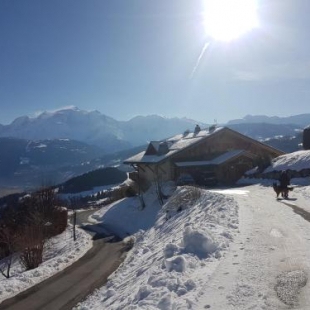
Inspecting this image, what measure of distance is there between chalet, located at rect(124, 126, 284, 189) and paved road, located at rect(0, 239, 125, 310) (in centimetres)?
2308

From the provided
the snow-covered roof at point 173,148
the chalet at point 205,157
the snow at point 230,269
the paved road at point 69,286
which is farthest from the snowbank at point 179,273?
the snow-covered roof at point 173,148

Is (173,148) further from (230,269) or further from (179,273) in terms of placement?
(230,269)

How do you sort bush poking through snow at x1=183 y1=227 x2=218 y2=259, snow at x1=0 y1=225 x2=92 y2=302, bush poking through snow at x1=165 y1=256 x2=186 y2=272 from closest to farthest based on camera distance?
bush poking through snow at x1=165 y1=256 x2=186 y2=272, bush poking through snow at x1=183 y1=227 x2=218 y2=259, snow at x1=0 y1=225 x2=92 y2=302

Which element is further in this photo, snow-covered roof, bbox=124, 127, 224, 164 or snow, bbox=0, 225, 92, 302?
snow-covered roof, bbox=124, 127, 224, 164

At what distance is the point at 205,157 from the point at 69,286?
33.2 m

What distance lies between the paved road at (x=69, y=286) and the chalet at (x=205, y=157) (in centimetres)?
2308

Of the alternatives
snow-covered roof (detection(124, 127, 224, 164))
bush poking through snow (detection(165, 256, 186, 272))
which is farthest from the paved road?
snow-covered roof (detection(124, 127, 224, 164))

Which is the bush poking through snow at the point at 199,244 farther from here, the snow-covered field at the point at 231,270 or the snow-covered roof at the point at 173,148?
the snow-covered roof at the point at 173,148

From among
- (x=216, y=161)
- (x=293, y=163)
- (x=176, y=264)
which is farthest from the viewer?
(x=216, y=161)

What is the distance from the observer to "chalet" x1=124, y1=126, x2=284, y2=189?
4594 centimetres

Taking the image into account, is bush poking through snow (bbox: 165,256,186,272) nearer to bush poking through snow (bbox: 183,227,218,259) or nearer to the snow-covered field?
the snow-covered field

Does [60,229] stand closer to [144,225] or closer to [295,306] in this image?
[144,225]

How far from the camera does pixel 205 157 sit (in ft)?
159

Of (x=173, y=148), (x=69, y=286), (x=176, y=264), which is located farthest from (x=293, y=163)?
(x=176, y=264)
